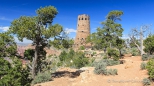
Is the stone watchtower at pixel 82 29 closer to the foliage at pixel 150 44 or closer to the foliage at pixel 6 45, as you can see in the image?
the foliage at pixel 150 44

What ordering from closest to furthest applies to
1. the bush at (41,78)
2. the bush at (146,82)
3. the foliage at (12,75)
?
1. the foliage at (12,75)
2. the bush at (146,82)
3. the bush at (41,78)

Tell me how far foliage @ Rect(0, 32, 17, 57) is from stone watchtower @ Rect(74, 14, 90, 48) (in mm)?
49591

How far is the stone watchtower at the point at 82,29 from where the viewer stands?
6056cm

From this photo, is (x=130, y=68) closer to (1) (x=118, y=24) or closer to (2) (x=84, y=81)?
(2) (x=84, y=81)

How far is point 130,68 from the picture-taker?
16.5 meters

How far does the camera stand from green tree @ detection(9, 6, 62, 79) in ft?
42.1

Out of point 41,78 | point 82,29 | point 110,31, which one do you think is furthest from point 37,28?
point 82,29

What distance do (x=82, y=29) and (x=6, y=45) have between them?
166ft

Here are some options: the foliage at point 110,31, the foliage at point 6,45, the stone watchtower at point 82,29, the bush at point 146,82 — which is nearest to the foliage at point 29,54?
the foliage at point 6,45

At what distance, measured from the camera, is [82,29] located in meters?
60.5

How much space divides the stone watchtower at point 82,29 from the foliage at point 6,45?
49591 millimetres

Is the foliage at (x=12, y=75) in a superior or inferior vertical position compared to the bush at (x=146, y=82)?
superior

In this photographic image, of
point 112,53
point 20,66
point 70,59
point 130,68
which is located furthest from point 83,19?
point 20,66

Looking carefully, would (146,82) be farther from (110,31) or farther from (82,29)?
(82,29)
